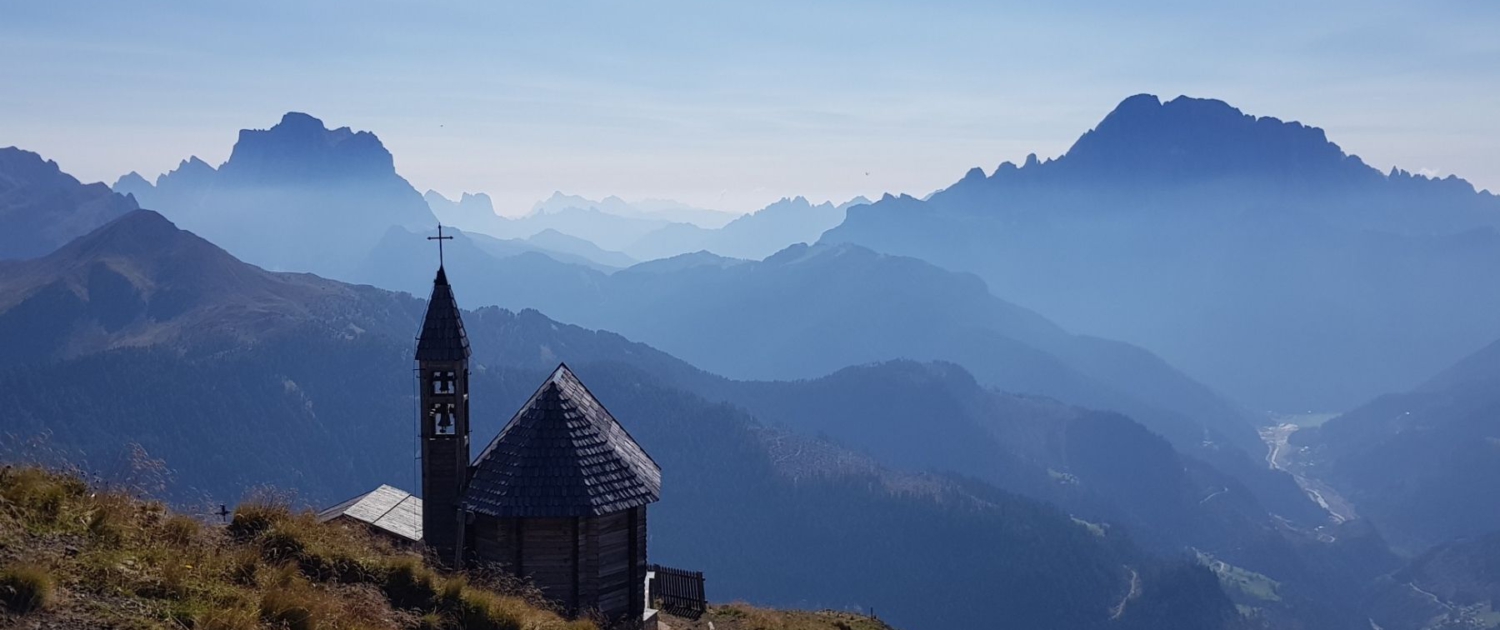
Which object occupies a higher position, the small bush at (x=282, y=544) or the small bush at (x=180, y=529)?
the small bush at (x=180, y=529)

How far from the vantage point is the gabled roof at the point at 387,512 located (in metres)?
26.8

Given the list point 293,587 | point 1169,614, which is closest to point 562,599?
point 293,587

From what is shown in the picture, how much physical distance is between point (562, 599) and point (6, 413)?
187 meters

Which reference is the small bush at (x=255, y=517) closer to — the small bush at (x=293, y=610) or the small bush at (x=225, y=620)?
the small bush at (x=293, y=610)

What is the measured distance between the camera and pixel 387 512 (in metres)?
28.6

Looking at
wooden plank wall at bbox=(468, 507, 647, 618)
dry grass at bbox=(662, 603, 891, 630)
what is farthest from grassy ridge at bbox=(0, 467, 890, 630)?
dry grass at bbox=(662, 603, 891, 630)

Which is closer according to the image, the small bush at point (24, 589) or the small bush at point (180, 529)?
the small bush at point (24, 589)

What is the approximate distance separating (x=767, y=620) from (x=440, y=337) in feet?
42.7

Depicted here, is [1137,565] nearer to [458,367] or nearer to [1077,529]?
[1077,529]

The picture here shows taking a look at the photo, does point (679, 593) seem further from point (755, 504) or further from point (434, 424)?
point (755, 504)

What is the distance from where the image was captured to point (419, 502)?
103ft

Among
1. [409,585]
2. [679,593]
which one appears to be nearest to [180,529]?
[409,585]

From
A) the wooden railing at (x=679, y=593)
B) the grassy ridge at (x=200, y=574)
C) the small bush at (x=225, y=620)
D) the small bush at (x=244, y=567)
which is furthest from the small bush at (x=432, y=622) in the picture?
the wooden railing at (x=679, y=593)

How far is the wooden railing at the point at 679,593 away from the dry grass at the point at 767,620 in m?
0.42
